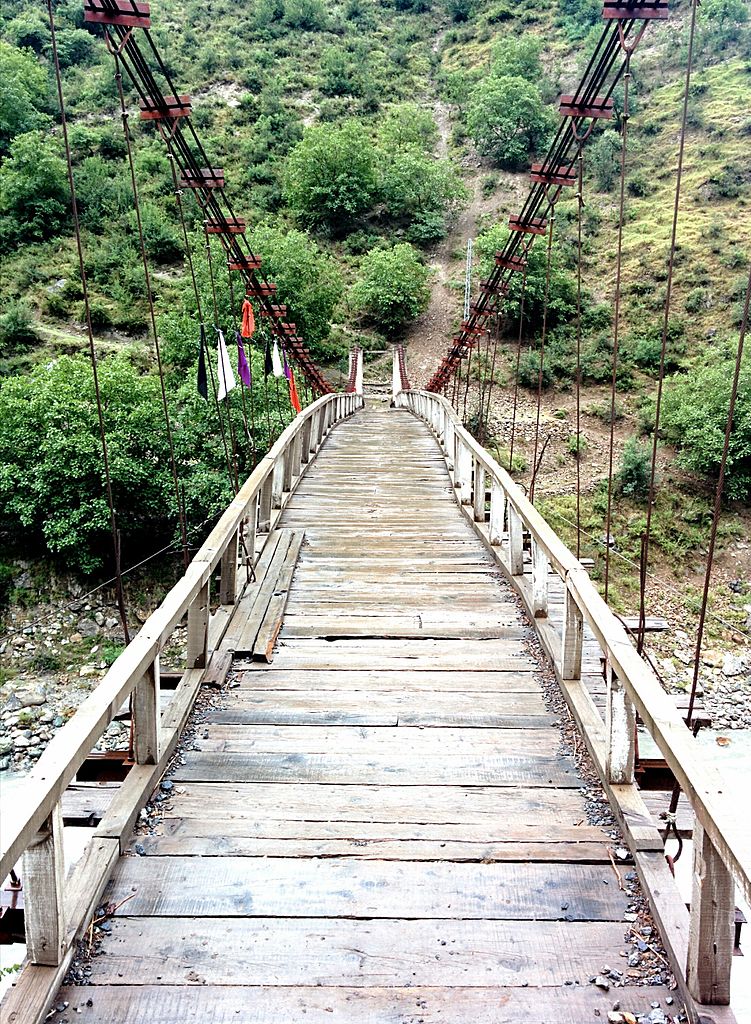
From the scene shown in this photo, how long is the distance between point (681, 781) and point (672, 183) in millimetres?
35586

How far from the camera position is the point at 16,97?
33344 mm

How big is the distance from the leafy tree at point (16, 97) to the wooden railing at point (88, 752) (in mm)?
37238

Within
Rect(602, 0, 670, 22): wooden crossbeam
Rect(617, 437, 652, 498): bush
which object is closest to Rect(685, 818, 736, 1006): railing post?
Rect(602, 0, 670, 22): wooden crossbeam

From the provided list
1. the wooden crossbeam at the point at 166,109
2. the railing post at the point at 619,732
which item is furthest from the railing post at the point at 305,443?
the railing post at the point at 619,732

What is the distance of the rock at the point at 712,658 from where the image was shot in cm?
1548

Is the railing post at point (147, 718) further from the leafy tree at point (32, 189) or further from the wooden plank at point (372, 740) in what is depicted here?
the leafy tree at point (32, 189)

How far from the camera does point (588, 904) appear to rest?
7.00 ft

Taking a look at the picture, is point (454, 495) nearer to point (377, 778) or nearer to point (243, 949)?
point (377, 778)

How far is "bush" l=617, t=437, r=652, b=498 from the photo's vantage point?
20.3 meters

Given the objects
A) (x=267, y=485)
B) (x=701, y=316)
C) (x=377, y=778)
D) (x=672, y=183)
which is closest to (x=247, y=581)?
(x=267, y=485)

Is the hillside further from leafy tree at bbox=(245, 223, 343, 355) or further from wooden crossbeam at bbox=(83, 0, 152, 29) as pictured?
wooden crossbeam at bbox=(83, 0, 152, 29)

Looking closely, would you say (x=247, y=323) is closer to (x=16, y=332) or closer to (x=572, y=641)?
(x=572, y=641)

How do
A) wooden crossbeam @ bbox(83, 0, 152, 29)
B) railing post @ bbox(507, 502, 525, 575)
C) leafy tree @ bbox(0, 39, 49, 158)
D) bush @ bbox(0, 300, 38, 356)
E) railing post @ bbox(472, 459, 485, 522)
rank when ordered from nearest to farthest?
1. wooden crossbeam @ bbox(83, 0, 152, 29)
2. railing post @ bbox(507, 502, 525, 575)
3. railing post @ bbox(472, 459, 485, 522)
4. bush @ bbox(0, 300, 38, 356)
5. leafy tree @ bbox(0, 39, 49, 158)

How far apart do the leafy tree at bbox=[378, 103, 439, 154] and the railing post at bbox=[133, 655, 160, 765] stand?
38644 millimetres
